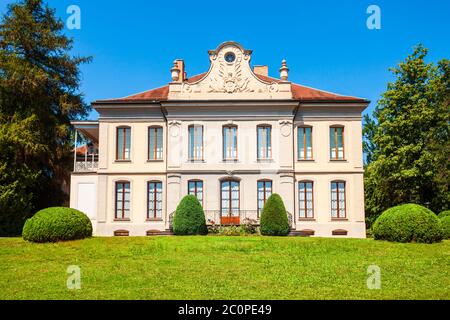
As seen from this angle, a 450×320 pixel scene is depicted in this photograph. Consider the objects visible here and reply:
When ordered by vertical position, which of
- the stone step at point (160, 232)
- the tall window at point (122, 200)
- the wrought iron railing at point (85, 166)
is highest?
the wrought iron railing at point (85, 166)

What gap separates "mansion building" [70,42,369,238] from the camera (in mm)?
27844

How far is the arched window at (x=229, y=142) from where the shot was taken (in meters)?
28.2

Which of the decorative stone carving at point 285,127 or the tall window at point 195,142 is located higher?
the decorative stone carving at point 285,127

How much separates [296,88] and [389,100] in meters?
6.28

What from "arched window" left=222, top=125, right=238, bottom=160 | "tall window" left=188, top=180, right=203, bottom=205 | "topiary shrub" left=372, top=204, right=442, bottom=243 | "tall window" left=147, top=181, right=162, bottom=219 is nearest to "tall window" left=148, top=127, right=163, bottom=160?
"tall window" left=147, top=181, right=162, bottom=219

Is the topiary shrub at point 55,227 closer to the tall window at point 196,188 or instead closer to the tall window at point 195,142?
the tall window at point 196,188

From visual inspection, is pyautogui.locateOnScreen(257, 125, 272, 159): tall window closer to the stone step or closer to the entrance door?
the entrance door

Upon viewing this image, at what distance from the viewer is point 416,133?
3142cm

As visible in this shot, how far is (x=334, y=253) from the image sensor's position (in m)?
18.3

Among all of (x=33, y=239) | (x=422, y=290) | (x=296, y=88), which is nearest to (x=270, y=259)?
(x=422, y=290)

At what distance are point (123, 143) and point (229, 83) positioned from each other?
23.2 ft

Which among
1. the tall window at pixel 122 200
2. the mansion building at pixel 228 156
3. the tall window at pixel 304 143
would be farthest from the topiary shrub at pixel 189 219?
the tall window at pixel 304 143

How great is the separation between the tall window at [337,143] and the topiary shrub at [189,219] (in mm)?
8941

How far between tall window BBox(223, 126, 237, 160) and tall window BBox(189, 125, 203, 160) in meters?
1.36
